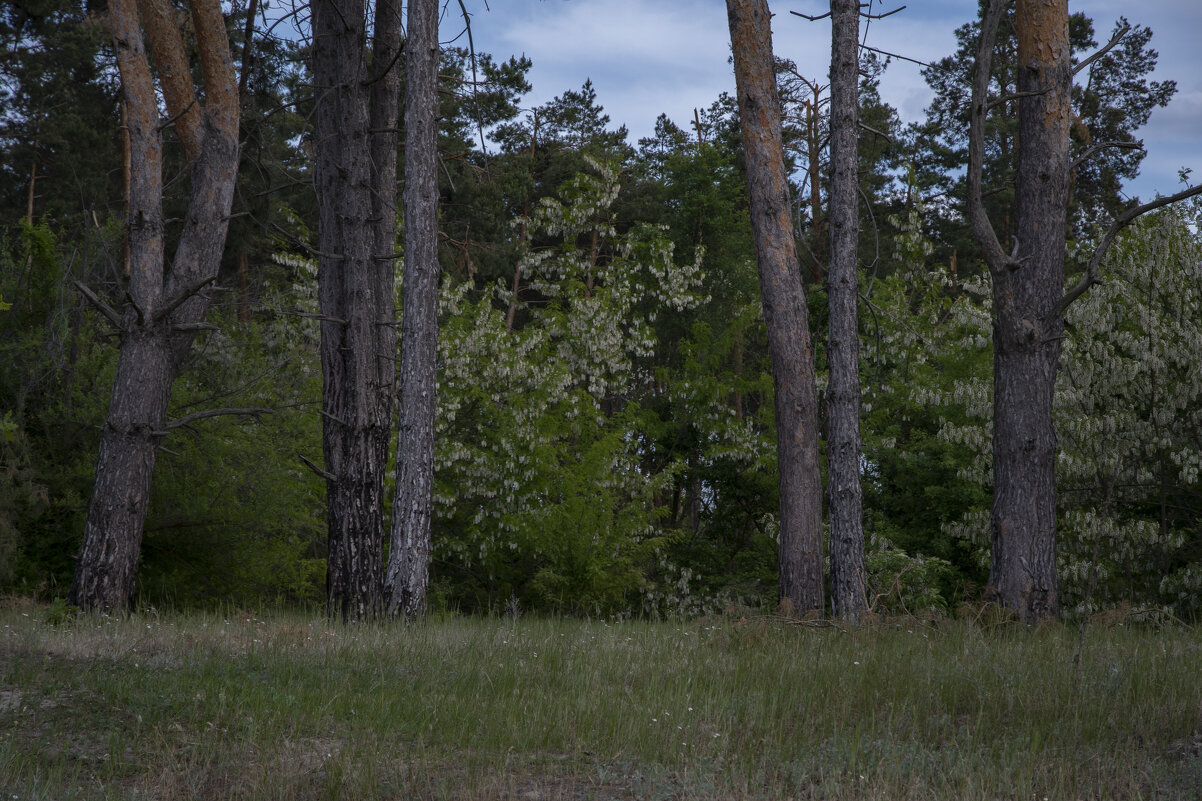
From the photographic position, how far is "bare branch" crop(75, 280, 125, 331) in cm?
869

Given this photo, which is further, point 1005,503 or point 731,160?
point 731,160

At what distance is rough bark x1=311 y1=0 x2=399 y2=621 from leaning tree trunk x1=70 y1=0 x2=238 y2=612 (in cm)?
115

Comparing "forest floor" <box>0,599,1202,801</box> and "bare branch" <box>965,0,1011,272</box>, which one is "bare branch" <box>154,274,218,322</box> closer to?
"forest floor" <box>0,599,1202,801</box>

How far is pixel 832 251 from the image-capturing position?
934cm

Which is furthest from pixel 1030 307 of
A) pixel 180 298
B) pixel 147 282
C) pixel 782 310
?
pixel 147 282

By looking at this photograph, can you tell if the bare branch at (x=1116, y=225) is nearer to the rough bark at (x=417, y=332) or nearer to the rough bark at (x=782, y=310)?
the rough bark at (x=782, y=310)

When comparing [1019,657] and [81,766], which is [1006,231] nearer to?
[1019,657]

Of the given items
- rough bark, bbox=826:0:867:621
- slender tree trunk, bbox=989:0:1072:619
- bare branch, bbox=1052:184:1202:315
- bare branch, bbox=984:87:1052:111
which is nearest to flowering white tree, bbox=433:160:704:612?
rough bark, bbox=826:0:867:621

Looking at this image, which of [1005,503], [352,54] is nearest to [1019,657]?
[1005,503]

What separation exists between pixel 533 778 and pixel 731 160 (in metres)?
24.3

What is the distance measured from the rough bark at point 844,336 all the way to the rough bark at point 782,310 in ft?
1.43

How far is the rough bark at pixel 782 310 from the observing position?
961 cm

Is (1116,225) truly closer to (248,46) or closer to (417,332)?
(417,332)

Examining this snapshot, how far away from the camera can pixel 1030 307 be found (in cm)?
850
